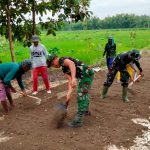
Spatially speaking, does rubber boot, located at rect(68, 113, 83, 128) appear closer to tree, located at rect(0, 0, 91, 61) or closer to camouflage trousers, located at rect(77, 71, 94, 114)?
camouflage trousers, located at rect(77, 71, 94, 114)

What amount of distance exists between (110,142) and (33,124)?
168 centimetres

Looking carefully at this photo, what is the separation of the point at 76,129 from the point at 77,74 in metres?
1.01

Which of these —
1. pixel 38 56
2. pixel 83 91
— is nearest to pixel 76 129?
pixel 83 91

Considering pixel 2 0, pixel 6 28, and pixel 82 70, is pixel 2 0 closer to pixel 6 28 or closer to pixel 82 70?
pixel 6 28

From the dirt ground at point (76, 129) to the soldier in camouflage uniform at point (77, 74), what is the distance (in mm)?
316

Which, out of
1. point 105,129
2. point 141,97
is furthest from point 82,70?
point 141,97

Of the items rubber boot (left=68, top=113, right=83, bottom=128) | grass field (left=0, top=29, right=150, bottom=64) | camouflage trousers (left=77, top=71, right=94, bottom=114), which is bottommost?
grass field (left=0, top=29, right=150, bottom=64)

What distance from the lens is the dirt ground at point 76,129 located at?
649 centimetres

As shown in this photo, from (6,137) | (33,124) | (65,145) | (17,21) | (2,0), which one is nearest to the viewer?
(65,145)

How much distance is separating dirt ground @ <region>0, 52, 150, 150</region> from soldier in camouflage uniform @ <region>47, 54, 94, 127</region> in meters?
0.32

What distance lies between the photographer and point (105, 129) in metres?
7.24

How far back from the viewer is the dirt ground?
649 centimetres

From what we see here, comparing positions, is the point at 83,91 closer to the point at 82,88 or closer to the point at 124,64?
the point at 82,88

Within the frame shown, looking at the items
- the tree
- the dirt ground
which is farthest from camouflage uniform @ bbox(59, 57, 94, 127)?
the tree
